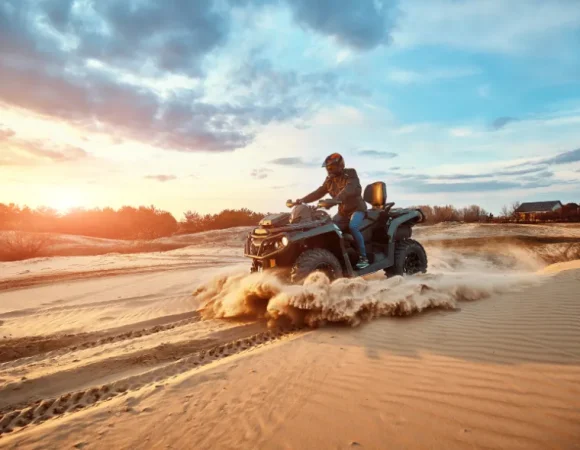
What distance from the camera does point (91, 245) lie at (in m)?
20.0

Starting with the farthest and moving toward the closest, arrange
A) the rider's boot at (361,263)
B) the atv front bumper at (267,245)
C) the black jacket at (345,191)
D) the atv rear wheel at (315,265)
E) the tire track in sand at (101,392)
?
the black jacket at (345,191)
the rider's boot at (361,263)
the atv front bumper at (267,245)
the atv rear wheel at (315,265)
the tire track in sand at (101,392)

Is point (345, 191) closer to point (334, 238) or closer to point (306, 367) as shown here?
point (334, 238)

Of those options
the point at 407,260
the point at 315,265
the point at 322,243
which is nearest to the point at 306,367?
the point at 315,265

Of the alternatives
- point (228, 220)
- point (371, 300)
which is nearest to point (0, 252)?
point (228, 220)

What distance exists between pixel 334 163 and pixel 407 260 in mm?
2975

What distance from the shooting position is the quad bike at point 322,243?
20.0 feet

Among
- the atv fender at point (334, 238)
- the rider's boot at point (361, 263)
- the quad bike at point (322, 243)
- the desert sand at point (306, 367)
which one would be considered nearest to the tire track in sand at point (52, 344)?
the desert sand at point (306, 367)

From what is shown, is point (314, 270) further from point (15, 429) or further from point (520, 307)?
point (15, 429)

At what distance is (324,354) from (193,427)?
166cm

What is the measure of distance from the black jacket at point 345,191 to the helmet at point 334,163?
0.14m

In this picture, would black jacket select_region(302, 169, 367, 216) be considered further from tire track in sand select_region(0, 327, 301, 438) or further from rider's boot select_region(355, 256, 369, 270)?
tire track in sand select_region(0, 327, 301, 438)

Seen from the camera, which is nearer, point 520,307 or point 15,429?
point 15,429

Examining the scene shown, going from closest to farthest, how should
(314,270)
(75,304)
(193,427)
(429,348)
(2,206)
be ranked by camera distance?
(193,427) < (429,348) < (314,270) < (75,304) < (2,206)

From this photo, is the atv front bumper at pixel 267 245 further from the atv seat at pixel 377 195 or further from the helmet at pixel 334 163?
the atv seat at pixel 377 195
